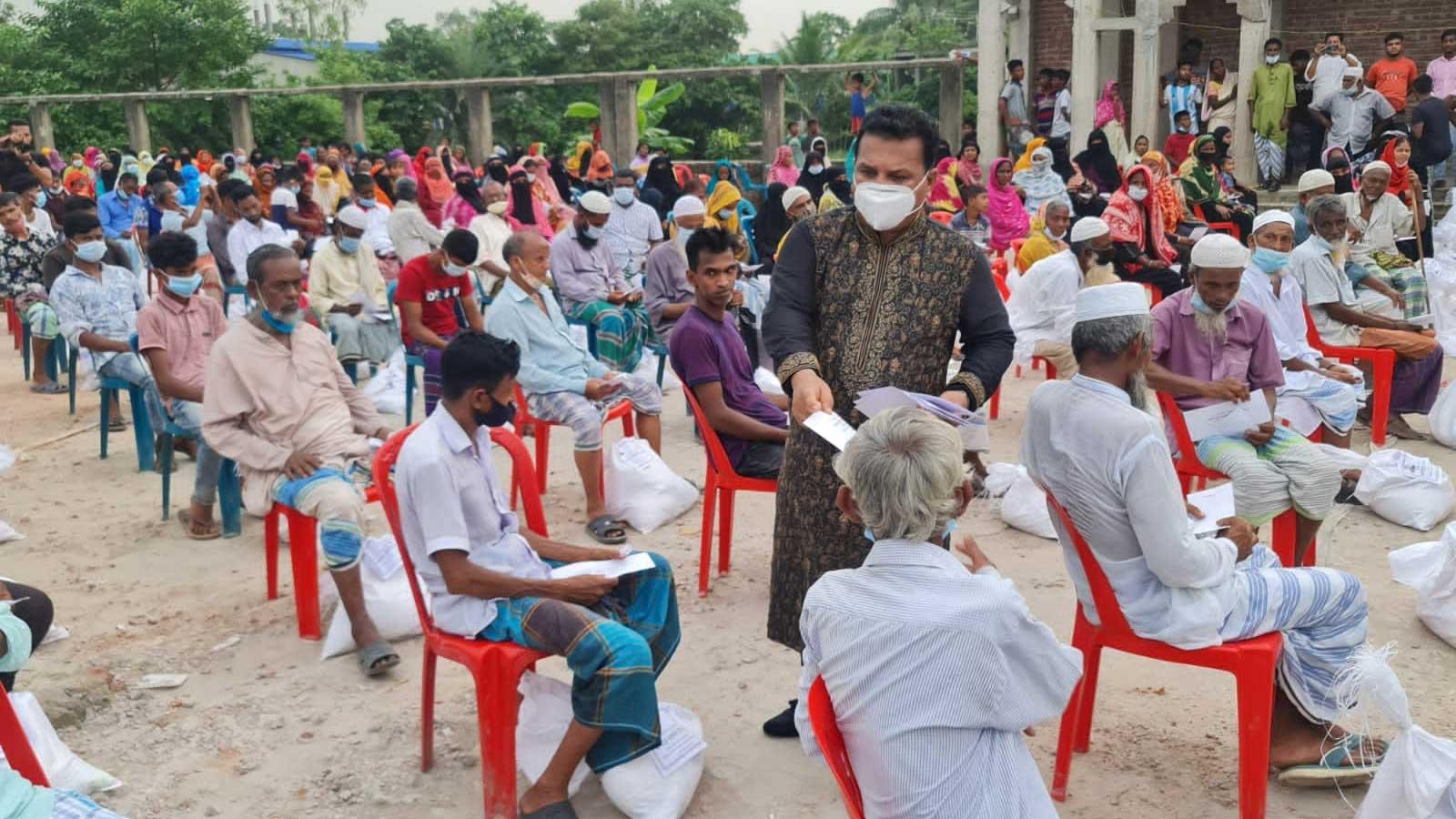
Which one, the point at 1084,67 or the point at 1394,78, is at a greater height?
the point at 1084,67

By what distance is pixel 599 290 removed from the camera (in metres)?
7.89

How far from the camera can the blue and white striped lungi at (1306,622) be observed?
9.86 feet

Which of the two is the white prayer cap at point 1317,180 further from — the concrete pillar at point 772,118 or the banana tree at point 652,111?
the banana tree at point 652,111

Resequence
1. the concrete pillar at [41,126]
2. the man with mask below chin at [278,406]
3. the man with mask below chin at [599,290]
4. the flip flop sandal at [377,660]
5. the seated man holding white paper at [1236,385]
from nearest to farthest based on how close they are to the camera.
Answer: the flip flop sandal at [377,660]
the seated man holding white paper at [1236,385]
the man with mask below chin at [278,406]
the man with mask below chin at [599,290]
the concrete pillar at [41,126]

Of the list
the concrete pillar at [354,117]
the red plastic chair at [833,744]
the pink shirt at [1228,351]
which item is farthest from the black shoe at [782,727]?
the concrete pillar at [354,117]

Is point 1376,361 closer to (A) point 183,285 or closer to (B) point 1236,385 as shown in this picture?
(B) point 1236,385

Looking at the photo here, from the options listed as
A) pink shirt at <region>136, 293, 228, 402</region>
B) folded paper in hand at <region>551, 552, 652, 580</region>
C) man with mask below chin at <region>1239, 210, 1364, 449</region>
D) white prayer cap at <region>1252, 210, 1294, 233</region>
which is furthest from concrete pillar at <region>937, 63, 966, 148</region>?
folded paper in hand at <region>551, 552, 652, 580</region>

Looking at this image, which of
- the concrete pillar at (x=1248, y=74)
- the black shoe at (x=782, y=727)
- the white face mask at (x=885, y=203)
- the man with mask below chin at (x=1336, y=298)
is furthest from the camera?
the concrete pillar at (x=1248, y=74)

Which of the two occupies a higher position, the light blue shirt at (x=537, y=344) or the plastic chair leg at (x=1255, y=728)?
the light blue shirt at (x=537, y=344)

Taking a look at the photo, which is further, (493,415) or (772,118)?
(772,118)

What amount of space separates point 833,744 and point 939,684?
0.80 ft

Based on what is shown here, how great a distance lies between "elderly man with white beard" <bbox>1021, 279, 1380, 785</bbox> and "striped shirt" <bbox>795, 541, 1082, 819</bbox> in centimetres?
75

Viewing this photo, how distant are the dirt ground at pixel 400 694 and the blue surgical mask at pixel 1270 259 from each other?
1.13 m

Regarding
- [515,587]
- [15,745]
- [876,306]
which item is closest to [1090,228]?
[876,306]
